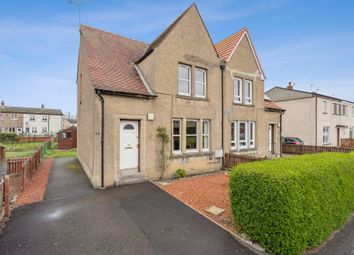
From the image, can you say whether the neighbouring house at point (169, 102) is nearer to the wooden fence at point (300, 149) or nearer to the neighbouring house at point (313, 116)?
the wooden fence at point (300, 149)

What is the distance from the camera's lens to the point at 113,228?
4762 millimetres

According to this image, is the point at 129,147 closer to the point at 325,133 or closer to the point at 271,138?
the point at 271,138

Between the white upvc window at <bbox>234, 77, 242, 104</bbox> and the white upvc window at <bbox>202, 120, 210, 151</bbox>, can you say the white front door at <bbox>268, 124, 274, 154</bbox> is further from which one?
the white upvc window at <bbox>202, 120, 210, 151</bbox>

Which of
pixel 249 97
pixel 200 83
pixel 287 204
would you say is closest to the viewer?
pixel 287 204

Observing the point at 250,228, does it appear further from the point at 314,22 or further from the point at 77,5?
the point at 314,22

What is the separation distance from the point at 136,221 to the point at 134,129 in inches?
189

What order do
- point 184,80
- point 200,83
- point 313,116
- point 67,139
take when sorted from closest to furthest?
point 184,80 < point 200,83 < point 313,116 < point 67,139

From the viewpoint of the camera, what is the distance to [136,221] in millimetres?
5129

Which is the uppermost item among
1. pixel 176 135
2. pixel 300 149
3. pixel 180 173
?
pixel 176 135

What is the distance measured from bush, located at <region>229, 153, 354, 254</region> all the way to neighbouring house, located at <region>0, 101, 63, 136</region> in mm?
57356

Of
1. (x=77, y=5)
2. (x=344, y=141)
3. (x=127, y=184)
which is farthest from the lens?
(x=344, y=141)

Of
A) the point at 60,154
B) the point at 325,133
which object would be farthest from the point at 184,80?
the point at 325,133

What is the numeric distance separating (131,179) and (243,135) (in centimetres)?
878

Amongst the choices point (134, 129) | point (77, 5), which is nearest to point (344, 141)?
point (134, 129)
